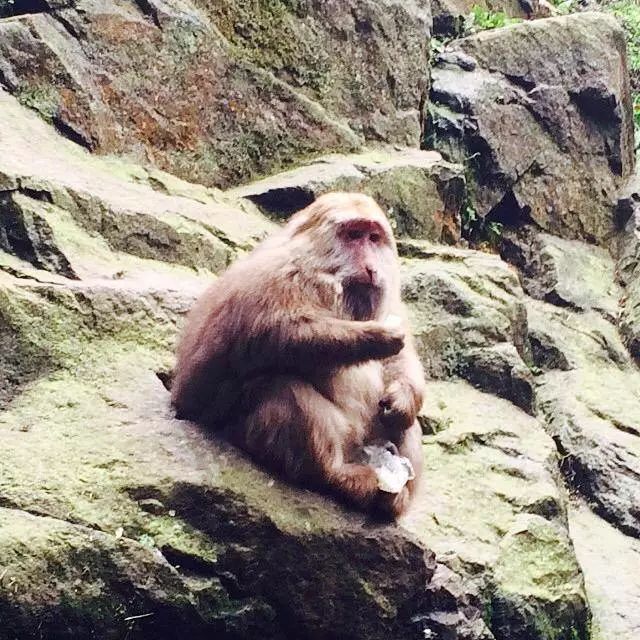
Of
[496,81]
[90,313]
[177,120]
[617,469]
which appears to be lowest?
[617,469]

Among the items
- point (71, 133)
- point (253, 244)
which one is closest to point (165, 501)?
point (253, 244)

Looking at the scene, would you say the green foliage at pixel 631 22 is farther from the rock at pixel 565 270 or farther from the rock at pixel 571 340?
the rock at pixel 571 340

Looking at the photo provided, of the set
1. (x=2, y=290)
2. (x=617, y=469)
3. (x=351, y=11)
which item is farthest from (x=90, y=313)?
(x=351, y=11)

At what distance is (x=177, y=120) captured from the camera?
338 inches

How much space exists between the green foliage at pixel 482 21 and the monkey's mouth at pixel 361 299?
7.61 metres

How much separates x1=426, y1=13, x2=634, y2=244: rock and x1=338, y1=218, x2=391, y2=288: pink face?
17.2ft

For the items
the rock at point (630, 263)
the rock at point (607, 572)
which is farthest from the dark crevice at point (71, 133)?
the rock at point (630, 263)

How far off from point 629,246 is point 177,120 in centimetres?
486

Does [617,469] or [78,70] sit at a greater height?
[78,70]

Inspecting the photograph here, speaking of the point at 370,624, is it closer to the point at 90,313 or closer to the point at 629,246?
the point at 90,313

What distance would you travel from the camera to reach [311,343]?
476 cm

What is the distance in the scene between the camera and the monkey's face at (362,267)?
5113 millimetres

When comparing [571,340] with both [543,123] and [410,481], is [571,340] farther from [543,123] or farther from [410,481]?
[410,481]

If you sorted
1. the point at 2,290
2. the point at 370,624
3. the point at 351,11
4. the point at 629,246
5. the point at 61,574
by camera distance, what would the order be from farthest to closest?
the point at 629,246
the point at 351,11
the point at 2,290
the point at 370,624
the point at 61,574
